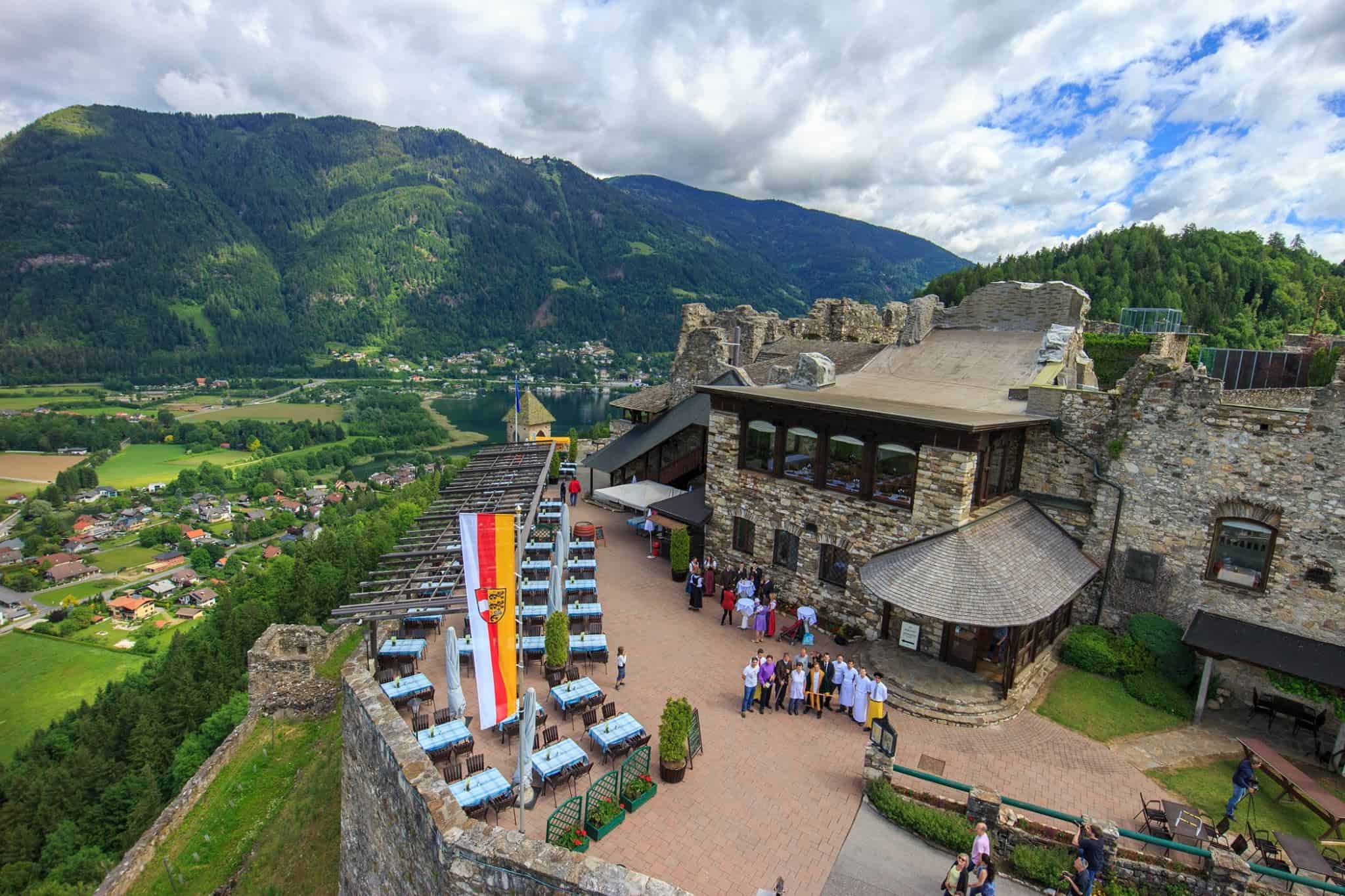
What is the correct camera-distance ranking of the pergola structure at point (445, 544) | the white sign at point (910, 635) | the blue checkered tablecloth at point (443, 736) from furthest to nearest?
the white sign at point (910, 635)
the pergola structure at point (445, 544)
the blue checkered tablecloth at point (443, 736)

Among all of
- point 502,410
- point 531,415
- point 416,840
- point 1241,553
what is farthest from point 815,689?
point 502,410

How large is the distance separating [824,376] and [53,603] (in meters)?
92.9

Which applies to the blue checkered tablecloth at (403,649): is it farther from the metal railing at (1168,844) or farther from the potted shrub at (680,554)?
the metal railing at (1168,844)

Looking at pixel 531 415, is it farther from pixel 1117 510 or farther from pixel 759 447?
pixel 1117 510

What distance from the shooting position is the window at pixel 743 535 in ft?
67.4

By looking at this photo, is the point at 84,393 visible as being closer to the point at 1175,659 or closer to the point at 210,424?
the point at 210,424

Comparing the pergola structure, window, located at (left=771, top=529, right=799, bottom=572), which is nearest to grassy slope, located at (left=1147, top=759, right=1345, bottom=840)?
window, located at (left=771, top=529, right=799, bottom=572)

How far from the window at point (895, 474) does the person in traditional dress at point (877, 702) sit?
5054mm

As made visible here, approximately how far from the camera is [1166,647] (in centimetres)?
1571

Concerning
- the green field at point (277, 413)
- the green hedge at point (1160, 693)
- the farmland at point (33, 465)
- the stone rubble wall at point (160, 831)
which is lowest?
the farmland at point (33, 465)

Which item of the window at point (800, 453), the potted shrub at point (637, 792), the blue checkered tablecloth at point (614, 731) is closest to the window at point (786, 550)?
the window at point (800, 453)

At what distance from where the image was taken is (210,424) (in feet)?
460

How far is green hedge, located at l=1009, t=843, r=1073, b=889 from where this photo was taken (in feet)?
31.1

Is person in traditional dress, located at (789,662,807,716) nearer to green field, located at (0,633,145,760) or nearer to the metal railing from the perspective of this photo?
the metal railing
